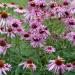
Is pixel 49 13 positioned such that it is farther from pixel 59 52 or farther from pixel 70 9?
pixel 59 52

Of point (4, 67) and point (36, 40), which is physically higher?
point (36, 40)

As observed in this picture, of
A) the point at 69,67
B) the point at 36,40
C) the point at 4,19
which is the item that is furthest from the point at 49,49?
the point at 4,19

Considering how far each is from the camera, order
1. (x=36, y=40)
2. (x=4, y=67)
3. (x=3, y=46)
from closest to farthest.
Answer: (x=4, y=67)
(x=3, y=46)
(x=36, y=40)

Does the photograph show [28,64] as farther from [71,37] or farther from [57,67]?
[71,37]

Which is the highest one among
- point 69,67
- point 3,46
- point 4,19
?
point 4,19

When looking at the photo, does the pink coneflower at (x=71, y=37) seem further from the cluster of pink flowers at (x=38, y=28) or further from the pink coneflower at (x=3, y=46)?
the pink coneflower at (x=3, y=46)

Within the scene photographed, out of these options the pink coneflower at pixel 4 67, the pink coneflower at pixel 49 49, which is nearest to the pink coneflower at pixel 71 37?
the pink coneflower at pixel 49 49

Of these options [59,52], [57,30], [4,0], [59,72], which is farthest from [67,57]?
[4,0]

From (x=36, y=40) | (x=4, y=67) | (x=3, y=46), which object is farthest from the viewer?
(x=36, y=40)

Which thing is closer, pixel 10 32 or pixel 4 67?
pixel 4 67
